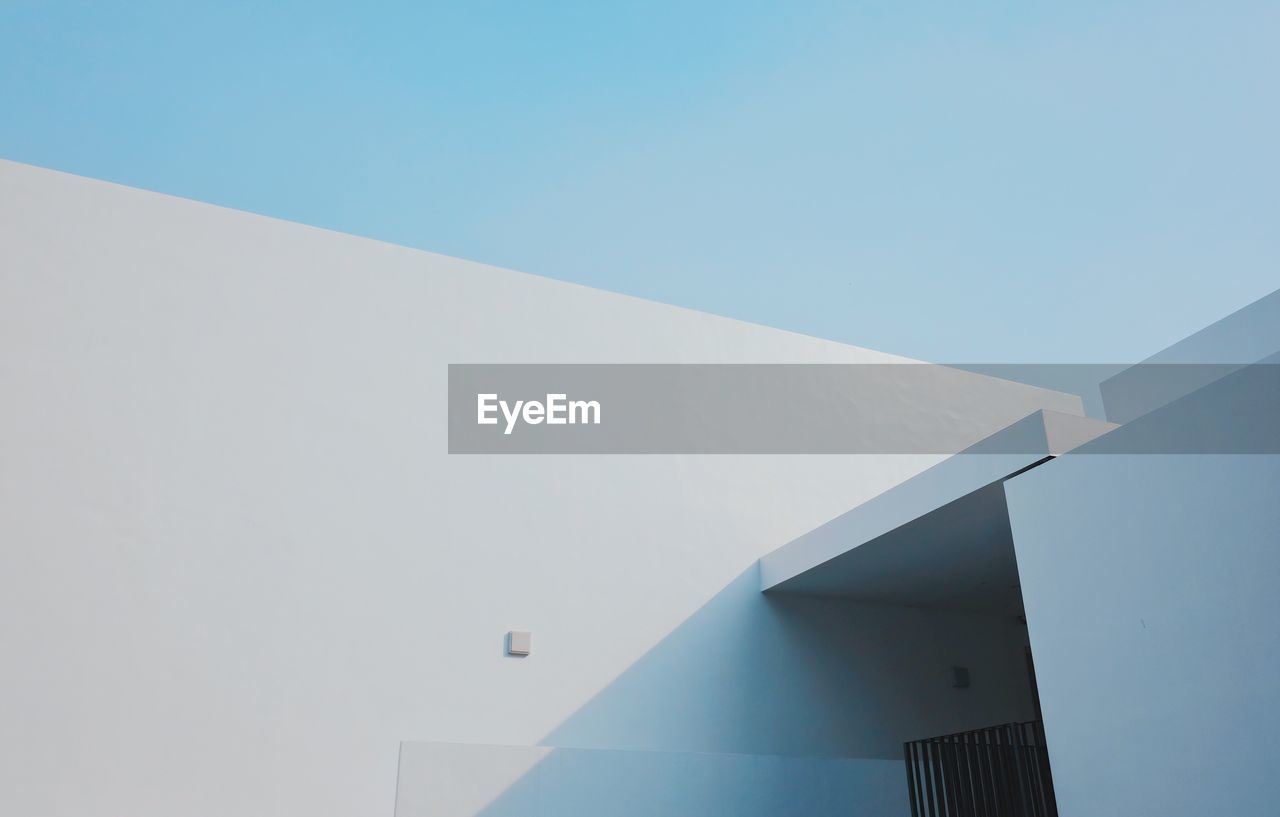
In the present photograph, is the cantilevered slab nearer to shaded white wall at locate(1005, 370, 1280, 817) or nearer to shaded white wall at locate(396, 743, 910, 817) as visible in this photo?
shaded white wall at locate(1005, 370, 1280, 817)

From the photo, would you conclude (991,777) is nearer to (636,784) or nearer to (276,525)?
(636,784)

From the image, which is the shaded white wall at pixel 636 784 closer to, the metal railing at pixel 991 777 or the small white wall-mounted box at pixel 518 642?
the small white wall-mounted box at pixel 518 642

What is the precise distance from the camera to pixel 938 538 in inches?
269

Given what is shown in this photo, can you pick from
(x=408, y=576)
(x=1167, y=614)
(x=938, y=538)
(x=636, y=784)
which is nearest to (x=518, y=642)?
(x=408, y=576)

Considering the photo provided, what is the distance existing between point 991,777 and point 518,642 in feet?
9.91

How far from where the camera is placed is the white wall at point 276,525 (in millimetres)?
5664

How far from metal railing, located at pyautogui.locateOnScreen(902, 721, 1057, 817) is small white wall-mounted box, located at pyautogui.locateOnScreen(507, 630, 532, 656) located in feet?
8.58

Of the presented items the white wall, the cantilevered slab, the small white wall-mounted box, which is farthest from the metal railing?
the small white wall-mounted box

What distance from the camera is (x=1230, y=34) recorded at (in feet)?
24.6

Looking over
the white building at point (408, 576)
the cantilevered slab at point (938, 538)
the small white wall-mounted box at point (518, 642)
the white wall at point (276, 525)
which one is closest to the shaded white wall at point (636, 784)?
the white building at point (408, 576)

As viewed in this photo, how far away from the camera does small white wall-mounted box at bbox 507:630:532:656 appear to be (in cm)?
677

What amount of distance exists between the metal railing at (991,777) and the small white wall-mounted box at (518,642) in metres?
→ 2.61

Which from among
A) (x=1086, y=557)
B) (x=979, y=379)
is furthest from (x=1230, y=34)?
(x=1086, y=557)

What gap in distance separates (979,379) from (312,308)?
6.31 m
